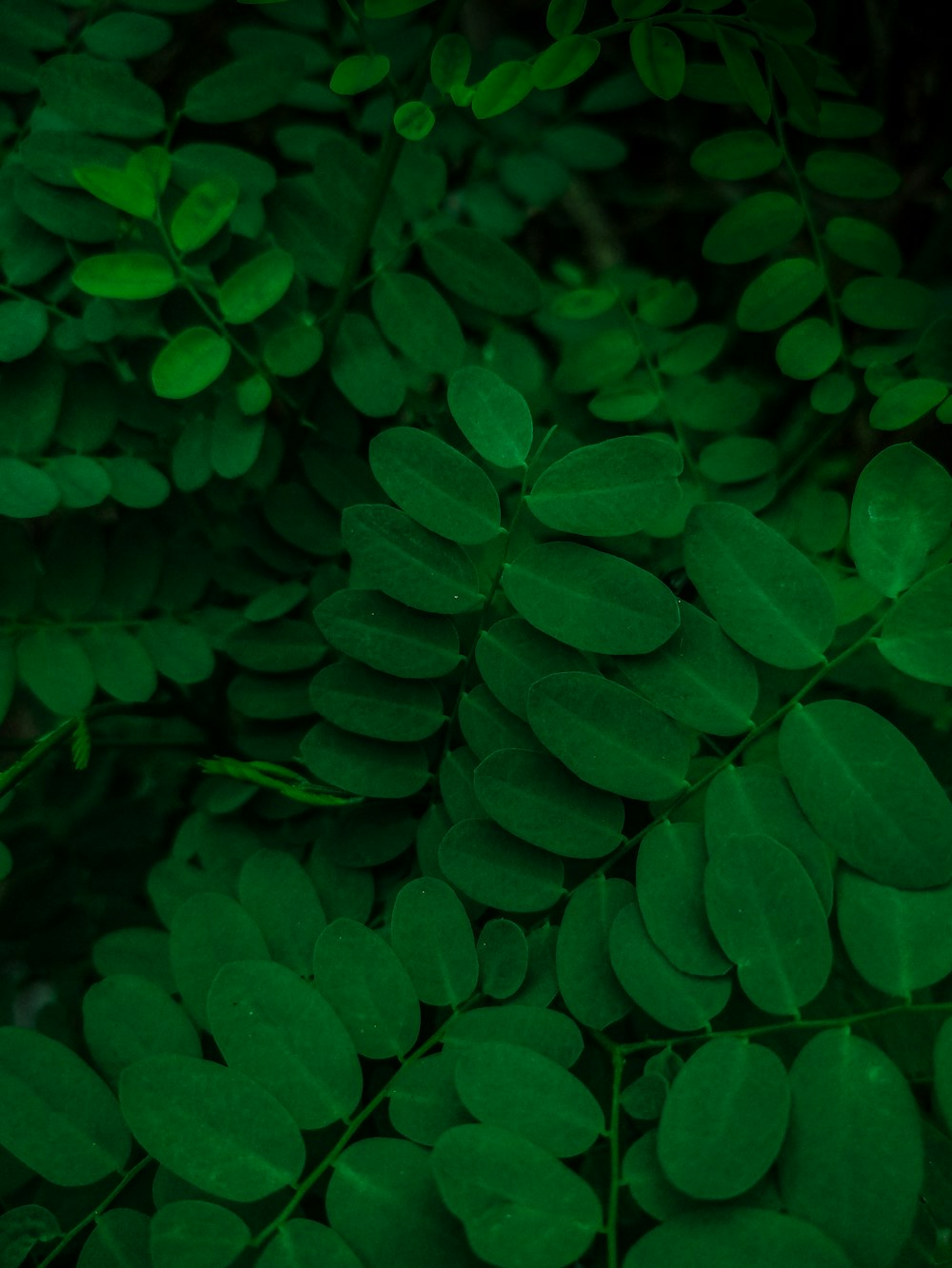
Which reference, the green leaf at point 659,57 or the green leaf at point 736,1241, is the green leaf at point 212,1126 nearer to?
the green leaf at point 736,1241

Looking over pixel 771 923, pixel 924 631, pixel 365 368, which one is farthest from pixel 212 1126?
pixel 365 368

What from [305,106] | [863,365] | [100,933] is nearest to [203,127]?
[305,106]

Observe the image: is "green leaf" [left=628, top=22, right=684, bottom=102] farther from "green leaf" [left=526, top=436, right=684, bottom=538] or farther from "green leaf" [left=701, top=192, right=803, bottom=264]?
"green leaf" [left=526, top=436, right=684, bottom=538]

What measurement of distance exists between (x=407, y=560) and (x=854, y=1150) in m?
0.51

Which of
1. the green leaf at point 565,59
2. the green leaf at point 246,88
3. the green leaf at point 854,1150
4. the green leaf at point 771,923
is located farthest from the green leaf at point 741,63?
the green leaf at point 854,1150

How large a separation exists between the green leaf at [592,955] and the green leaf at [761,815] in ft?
0.31

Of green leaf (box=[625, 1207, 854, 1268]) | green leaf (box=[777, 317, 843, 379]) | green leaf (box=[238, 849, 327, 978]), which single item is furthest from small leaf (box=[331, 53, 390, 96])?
green leaf (box=[625, 1207, 854, 1268])

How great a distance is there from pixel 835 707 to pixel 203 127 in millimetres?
1302

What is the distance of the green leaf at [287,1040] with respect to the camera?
68 centimetres

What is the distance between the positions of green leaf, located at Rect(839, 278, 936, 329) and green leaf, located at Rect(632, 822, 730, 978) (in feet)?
1.96

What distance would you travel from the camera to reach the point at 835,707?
0.72m

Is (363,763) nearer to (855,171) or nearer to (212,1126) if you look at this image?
(212,1126)

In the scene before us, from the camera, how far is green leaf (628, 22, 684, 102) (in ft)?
2.80

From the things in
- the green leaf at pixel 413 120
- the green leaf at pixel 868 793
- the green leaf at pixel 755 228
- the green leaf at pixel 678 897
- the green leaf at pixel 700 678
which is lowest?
the green leaf at pixel 678 897
